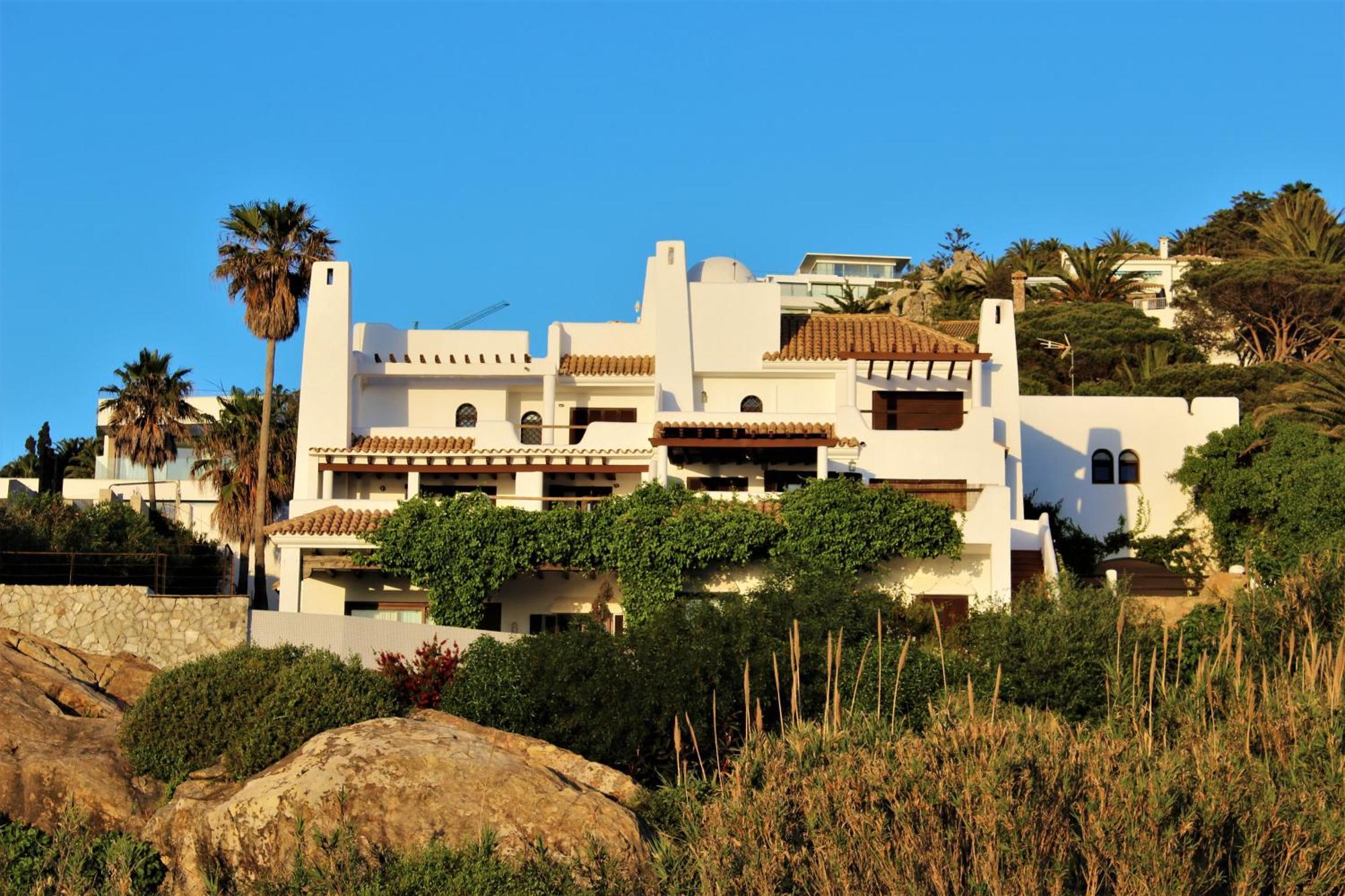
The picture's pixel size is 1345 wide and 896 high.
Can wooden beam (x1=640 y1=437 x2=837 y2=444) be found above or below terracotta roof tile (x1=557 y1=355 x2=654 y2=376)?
below

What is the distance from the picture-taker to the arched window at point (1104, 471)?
4038cm

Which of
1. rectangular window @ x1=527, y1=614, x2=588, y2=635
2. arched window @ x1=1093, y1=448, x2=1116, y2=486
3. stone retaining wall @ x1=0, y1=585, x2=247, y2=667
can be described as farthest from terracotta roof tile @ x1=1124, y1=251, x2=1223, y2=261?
stone retaining wall @ x1=0, y1=585, x2=247, y2=667

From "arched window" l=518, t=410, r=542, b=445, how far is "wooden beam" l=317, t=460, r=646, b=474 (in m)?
2.87

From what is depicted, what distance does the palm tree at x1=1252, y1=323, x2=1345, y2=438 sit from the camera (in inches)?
1582

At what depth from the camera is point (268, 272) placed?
4006 centimetres

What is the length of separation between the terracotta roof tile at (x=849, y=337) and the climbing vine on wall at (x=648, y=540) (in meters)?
6.80

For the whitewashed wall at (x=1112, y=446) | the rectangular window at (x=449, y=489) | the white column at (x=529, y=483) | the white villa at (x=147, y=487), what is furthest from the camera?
the white villa at (x=147, y=487)

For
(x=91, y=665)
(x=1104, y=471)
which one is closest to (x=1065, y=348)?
(x=1104, y=471)

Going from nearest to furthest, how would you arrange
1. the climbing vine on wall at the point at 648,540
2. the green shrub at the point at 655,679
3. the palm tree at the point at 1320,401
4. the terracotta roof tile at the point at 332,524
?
1. the green shrub at the point at 655,679
2. the climbing vine on wall at the point at 648,540
3. the terracotta roof tile at the point at 332,524
4. the palm tree at the point at 1320,401

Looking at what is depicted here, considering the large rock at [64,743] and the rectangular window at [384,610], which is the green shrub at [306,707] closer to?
the large rock at [64,743]

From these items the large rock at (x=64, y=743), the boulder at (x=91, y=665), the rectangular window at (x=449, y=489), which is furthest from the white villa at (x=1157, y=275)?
the large rock at (x=64, y=743)

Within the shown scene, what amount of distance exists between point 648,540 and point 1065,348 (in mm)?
32177

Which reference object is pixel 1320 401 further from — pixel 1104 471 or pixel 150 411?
pixel 150 411

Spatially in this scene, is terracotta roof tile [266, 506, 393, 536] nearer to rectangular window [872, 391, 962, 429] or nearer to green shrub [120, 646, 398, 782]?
green shrub [120, 646, 398, 782]
